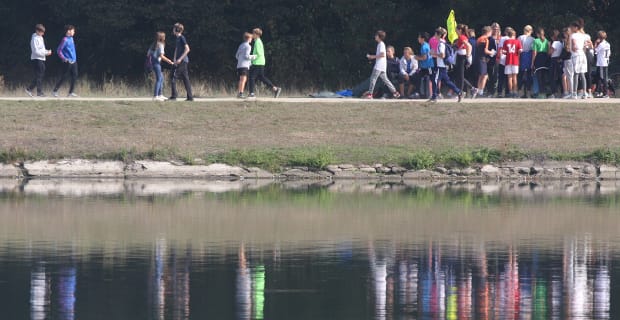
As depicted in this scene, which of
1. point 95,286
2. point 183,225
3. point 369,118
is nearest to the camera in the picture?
point 95,286

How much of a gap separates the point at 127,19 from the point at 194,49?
239cm

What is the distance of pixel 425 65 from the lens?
102 feet

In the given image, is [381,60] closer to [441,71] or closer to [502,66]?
[441,71]

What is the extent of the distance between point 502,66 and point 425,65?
2063mm

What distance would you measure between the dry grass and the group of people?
1098 mm

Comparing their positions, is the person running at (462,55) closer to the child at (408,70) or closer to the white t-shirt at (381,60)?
the child at (408,70)

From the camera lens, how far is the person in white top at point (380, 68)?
102 feet

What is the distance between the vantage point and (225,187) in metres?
24.6

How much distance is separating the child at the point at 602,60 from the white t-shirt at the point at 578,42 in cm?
63

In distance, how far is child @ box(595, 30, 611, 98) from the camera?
104 ft

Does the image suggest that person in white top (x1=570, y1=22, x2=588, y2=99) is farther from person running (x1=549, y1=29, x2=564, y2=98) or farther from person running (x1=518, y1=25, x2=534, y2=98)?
person running (x1=518, y1=25, x2=534, y2=98)

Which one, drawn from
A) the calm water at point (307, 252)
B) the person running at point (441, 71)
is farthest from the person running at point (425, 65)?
the calm water at point (307, 252)

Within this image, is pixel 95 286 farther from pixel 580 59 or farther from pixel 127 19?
pixel 127 19

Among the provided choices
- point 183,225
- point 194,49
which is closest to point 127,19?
point 194,49
